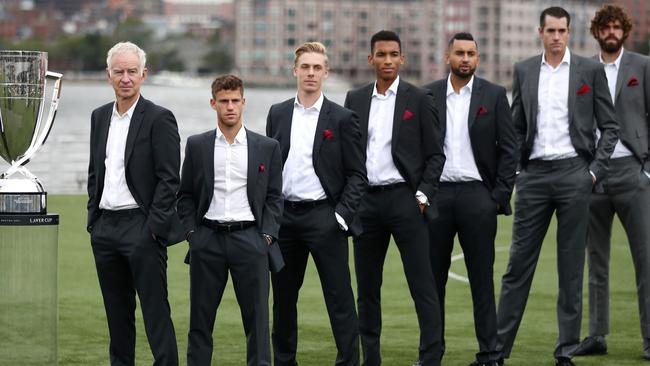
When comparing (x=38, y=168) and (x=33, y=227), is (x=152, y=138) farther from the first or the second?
(x=38, y=168)

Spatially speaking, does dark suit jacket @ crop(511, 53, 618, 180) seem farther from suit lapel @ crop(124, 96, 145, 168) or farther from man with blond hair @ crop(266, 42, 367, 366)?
suit lapel @ crop(124, 96, 145, 168)

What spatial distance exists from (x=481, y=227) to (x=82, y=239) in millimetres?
7159

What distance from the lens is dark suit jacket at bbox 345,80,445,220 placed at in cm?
773

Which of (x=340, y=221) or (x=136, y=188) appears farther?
(x=340, y=221)

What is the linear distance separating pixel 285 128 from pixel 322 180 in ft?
1.14

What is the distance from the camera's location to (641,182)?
8.61 metres

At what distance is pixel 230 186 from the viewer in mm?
6988

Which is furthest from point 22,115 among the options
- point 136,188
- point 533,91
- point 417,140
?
point 533,91

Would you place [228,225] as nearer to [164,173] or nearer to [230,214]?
[230,214]

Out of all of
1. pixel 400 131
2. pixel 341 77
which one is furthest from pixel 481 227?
pixel 341 77

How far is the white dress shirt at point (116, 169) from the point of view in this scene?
688 centimetres

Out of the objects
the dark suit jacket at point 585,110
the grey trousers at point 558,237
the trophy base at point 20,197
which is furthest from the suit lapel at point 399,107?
the trophy base at point 20,197

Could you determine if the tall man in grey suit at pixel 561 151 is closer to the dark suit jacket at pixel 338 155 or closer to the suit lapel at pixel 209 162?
the dark suit jacket at pixel 338 155

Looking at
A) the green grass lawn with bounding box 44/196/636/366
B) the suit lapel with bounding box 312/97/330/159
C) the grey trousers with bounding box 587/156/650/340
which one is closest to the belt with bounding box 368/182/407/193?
the suit lapel with bounding box 312/97/330/159
